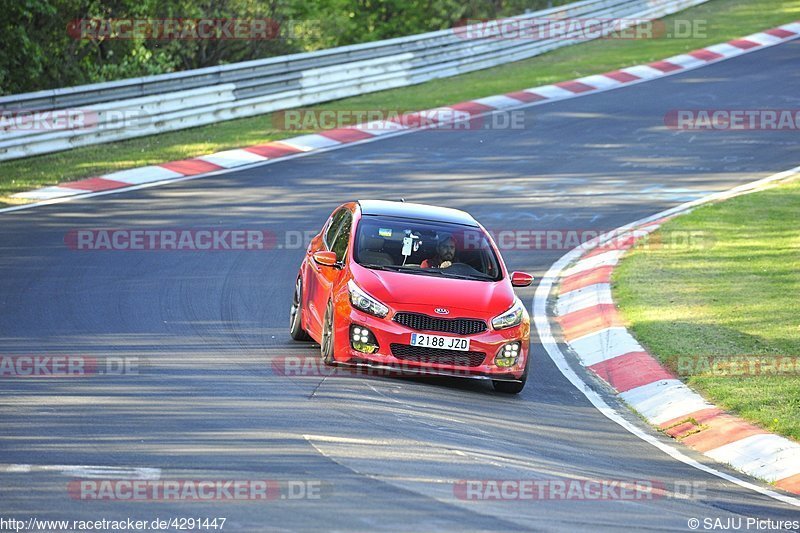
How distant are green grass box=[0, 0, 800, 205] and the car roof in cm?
865

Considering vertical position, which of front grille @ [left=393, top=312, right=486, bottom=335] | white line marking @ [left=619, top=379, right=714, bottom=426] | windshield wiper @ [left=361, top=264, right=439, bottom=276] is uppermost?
windshield wiper @ [left=361, top=264, right=439, bottom=276]

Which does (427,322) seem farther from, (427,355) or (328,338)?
(328,338)

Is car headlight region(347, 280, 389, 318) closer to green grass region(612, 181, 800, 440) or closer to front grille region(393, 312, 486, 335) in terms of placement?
front grille region(393, 312, 486, 335)

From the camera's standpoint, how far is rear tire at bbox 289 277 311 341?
12906 mm

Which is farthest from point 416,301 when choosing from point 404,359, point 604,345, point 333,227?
point 604,345

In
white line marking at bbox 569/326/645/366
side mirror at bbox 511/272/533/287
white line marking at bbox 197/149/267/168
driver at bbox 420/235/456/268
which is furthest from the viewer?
white line marking at bbox 197/149/267/168

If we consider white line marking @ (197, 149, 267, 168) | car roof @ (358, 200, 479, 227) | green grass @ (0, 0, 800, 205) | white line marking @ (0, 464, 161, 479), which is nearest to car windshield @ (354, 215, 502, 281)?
car roof @ (358, 200, 479, 227)

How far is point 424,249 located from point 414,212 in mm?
715

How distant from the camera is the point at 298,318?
12.9m

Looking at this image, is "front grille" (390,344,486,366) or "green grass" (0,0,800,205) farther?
"green grass" (0,0,800,205)

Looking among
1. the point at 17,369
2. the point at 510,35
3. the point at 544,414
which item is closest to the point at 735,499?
the point at 544,414

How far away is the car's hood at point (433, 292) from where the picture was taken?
11383 millimetres

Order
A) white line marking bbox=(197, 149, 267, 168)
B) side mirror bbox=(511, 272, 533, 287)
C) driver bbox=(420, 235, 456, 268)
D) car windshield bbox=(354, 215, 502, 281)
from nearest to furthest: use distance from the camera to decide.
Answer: car windshield bbox=(354, 215, 502, 281)
driver bbox=(420, 235, 456, 268)
side mirror bbox=(511, 272, 533, 287)
white line marking bbox=(197, 149, 267, 168)

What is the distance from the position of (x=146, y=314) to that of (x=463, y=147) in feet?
37.2
